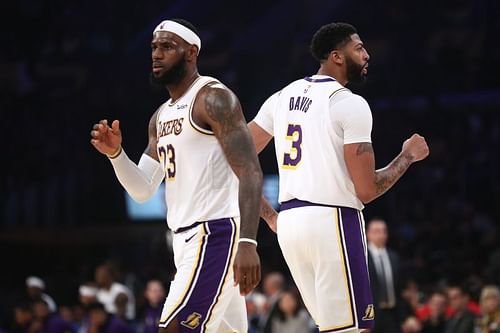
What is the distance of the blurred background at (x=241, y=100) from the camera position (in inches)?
786

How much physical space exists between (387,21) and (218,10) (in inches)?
134

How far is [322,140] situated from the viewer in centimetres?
659

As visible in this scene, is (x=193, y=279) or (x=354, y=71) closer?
(x=193, y=279)

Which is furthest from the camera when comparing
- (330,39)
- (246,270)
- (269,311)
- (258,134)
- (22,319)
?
(269,311)

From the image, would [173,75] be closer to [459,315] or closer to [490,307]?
[490,307]

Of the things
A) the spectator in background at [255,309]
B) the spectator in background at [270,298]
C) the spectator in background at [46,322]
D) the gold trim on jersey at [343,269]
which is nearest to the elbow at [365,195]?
the gold trim on jersey at [343,269]

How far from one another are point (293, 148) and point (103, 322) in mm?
7278

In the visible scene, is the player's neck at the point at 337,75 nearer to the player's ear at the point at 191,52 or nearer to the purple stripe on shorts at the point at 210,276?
the player's ear at the point at 191,52

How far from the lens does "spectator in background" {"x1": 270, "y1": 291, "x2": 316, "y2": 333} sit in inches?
560

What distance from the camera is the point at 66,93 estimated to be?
22.4 metres

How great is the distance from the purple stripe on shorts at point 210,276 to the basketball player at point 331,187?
502 millimetres

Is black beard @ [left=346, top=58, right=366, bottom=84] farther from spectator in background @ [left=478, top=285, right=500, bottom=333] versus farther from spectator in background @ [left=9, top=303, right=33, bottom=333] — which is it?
spectator in background @ [left=9, top=303, right=33, bottom=333]

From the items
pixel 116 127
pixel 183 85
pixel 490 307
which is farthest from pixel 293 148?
pixel 490 307

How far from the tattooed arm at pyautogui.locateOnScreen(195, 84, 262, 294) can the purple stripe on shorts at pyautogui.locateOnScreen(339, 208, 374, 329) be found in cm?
78
